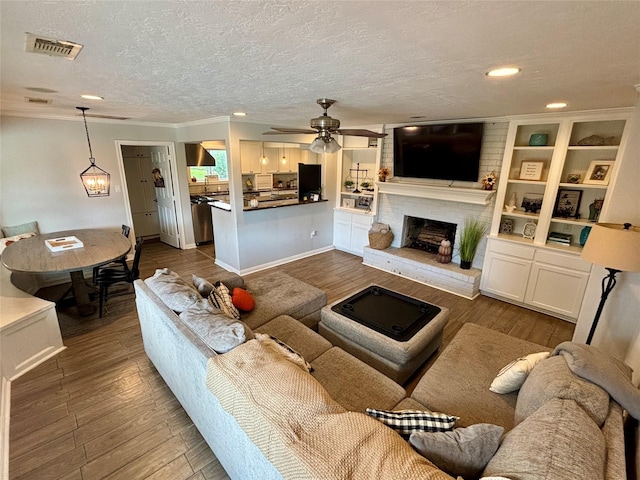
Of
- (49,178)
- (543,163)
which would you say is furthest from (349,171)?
(49,178)

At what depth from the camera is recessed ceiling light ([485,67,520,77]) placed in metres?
1.71

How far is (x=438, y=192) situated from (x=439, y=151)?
2.00 feet

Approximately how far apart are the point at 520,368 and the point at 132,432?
105 inches

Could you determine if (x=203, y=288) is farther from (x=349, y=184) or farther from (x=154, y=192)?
(x=154, y=192)

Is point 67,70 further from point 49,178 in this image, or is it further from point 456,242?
point 456,242

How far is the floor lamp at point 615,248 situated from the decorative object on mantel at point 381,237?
3.07 m

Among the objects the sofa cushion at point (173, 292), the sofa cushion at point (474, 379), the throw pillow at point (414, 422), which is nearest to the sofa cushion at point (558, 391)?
the sofa cushion at point (474, 379)

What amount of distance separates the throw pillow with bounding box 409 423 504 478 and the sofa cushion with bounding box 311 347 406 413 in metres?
0.51

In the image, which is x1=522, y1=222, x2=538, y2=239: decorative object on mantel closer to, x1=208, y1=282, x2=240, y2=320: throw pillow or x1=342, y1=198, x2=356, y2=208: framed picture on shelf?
x1=342, y1=198, x2=356, y2=208: framed picture on shelf

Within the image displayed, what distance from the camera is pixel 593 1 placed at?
96cm

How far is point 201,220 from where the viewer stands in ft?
20.7

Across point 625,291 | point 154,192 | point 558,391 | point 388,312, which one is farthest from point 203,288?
point 154,192

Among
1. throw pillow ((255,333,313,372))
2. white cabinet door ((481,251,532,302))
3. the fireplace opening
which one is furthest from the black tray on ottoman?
the fireplace opening

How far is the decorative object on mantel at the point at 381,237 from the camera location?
16.9 feet
